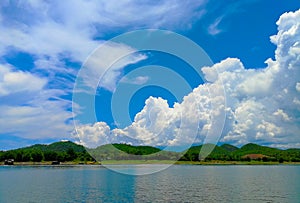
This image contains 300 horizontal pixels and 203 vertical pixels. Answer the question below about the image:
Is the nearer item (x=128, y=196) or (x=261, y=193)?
(x=128, y=196)

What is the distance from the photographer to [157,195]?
6303cm

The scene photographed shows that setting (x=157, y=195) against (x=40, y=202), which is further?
(x=157, y=195)

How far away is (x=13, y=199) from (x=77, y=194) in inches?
459

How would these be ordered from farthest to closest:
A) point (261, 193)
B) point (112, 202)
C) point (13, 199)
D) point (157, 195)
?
point (261, 193) < point (157, 195) < point (13, 199) < point (112, 202)

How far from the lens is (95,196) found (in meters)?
62.1

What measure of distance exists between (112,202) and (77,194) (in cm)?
1284

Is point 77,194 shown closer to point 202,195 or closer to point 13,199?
point 13,199

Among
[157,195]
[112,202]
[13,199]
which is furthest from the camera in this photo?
[157,195]

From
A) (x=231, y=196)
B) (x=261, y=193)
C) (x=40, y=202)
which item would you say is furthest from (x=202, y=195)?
(x=40, y=202)

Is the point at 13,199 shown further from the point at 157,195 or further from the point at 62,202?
the point at 157,195

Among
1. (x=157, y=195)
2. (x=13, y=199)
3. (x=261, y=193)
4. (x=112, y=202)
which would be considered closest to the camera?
(x=112, y=202)

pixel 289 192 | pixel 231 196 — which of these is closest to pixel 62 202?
pixel 231 196

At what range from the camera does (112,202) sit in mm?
55062

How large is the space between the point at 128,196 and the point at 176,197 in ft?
28.8
